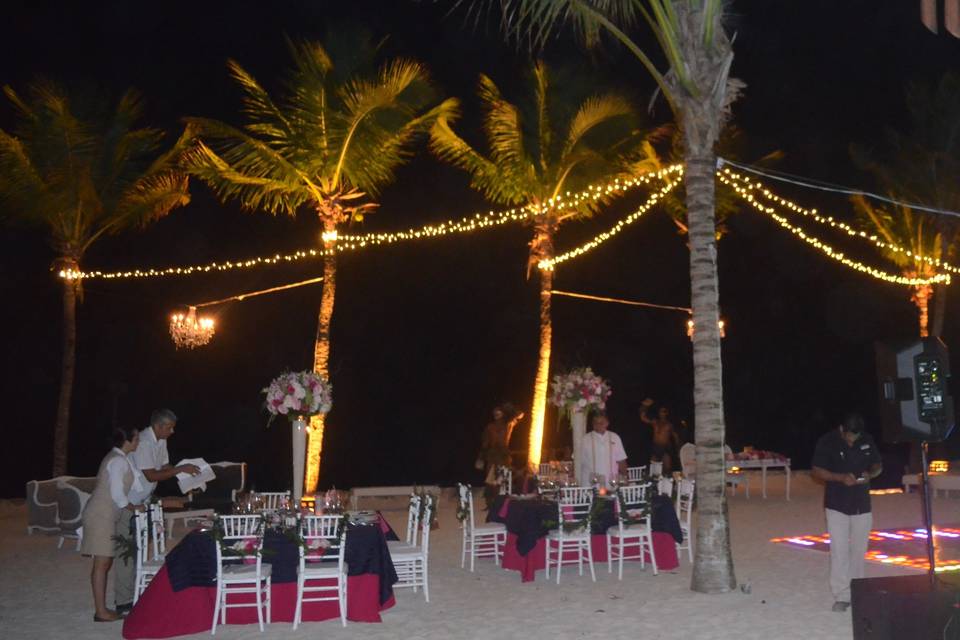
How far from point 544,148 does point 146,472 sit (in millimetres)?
8824

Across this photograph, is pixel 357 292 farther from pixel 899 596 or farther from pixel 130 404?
pixel 899 596

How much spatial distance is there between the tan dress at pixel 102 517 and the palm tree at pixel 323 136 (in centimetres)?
611

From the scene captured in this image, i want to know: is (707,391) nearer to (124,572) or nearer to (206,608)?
(206,608)

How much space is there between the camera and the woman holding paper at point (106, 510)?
767 cm

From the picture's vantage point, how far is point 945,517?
1430 cm

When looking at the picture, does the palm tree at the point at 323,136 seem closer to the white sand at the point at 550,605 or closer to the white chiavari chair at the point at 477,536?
the white chiavari chair at the point at 477,536

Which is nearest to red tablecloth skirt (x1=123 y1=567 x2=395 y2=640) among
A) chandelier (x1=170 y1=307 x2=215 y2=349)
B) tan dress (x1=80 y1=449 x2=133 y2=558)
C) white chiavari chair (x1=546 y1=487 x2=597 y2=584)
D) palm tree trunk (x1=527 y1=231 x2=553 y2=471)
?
tan dress (x1=80 y1=449 x2=133 y2=558)

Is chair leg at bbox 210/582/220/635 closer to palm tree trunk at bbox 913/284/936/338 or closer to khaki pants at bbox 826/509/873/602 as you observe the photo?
→ khaki pants at bbox 826/509/873/602

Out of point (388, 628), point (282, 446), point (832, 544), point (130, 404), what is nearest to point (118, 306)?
point (130, 404)

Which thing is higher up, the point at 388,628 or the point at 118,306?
the point at 118,306

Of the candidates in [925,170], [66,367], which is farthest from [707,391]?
[925,170]

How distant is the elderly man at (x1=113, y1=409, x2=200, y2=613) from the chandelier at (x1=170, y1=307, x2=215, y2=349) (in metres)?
5.56

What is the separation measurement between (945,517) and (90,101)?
14033 millimetres

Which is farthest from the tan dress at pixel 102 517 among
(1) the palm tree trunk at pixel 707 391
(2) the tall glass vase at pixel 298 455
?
(1) the palm tree trunk at pixel 707 391
